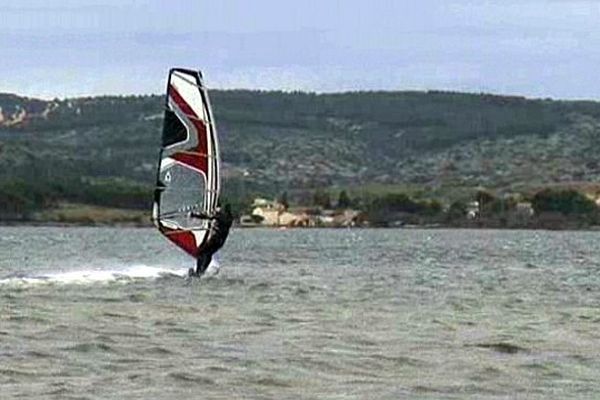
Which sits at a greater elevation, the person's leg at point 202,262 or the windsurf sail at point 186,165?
the windsurf sail at point 186,165

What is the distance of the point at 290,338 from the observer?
28422mm

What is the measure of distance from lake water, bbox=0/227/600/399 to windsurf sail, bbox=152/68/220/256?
1410mm

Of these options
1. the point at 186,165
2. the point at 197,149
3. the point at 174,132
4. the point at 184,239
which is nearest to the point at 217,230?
the point at 184,239

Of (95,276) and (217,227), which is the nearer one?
(217,227)

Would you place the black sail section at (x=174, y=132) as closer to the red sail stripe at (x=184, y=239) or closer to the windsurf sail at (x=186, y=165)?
the windsurf sail at (x=186, y=165)

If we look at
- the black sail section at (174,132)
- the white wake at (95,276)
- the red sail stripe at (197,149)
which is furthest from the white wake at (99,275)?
the black sail section at (174,132)

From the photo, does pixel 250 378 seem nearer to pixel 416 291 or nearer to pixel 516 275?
pixel 416 291

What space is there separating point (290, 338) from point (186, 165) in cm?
1724

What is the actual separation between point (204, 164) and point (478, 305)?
9.07 metres

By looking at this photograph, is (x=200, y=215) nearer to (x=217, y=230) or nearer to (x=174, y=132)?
(x=217, y=230)

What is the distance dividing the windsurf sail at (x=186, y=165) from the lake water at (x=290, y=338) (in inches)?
55.5

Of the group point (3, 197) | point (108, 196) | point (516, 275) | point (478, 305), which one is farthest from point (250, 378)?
point (3, 197)

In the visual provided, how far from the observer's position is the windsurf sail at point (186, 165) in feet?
147

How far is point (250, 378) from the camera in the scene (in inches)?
906
